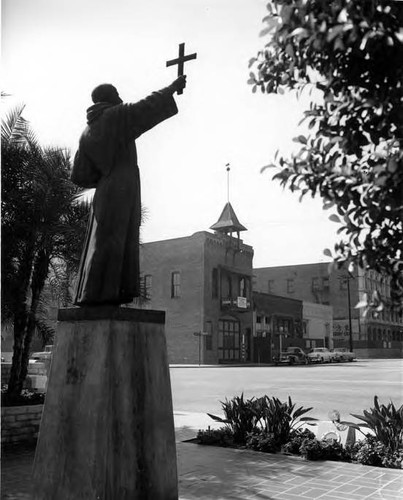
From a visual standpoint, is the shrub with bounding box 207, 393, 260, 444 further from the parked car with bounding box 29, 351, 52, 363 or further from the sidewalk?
the parked car with bounding box 29, 351, 52, 363

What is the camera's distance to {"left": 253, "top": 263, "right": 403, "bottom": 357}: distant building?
220 ft

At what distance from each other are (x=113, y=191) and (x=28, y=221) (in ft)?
17.7

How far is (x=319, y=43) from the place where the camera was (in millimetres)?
2197

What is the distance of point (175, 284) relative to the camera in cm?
4584

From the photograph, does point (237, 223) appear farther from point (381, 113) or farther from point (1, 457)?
point (381, 113)

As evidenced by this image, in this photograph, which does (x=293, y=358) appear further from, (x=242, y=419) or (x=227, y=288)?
(x=242, y=419)

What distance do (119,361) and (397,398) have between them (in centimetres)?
1308

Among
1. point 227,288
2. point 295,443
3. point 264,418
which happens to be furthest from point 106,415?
point 227,288

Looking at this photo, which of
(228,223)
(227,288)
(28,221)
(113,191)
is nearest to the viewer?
(113,191)

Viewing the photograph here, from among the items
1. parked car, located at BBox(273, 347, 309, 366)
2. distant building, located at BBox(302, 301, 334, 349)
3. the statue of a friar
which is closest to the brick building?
parked car, located at BBox(273, 347, 309, 366)

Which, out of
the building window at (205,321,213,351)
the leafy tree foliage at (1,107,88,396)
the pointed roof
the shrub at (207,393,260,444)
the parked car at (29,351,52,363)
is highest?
the pointed roof

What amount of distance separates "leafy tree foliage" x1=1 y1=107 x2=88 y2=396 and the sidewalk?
7.69 feet

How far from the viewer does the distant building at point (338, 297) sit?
67.0m

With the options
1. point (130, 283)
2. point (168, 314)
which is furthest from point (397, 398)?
point (168, 314)
